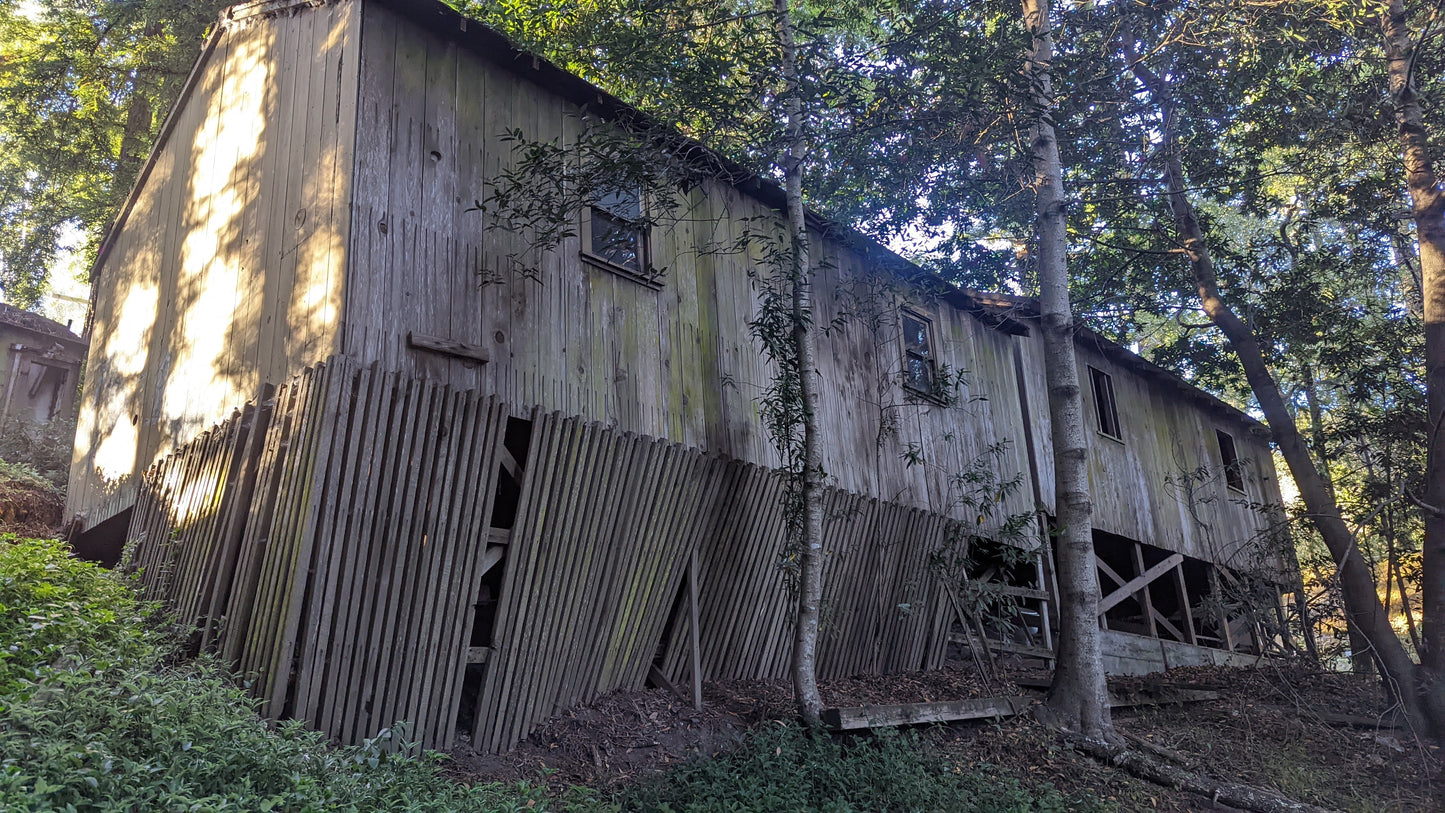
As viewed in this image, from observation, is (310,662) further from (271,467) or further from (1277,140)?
(1277,140)

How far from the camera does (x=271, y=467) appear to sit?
6164 mm

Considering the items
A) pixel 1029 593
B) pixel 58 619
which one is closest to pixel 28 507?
pixel 58 619

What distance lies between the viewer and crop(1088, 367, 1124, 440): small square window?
627 inches

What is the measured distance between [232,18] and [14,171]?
16132 mm

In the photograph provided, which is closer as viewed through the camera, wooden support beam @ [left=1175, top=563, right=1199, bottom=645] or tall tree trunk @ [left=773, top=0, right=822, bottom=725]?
tall tree trunk @ [left=773, top=0, right=822, bottom=725]

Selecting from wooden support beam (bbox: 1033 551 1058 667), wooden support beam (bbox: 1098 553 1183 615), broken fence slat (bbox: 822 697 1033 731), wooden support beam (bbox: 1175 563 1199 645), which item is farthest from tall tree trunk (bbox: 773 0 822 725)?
wooden support beam (bbox: 1175 563 1199 645)

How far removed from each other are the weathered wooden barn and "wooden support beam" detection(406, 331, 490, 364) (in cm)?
3

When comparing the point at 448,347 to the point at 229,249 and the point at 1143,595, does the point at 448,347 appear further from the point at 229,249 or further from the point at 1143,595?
the point at 1143,595

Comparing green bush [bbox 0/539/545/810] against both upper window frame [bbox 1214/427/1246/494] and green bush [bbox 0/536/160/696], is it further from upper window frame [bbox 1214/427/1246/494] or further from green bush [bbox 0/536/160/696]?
upper window frame [bbox 1214/427/1246/494]

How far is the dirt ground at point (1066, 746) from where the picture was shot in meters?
6.66

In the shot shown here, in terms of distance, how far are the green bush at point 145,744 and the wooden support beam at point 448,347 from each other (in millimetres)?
2497

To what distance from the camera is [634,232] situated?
8.70m

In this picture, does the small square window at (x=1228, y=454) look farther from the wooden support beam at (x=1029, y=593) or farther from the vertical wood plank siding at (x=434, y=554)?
the vertical wood plank siding at (x=434, y=554)

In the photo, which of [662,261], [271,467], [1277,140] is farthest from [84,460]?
[1277,140]
